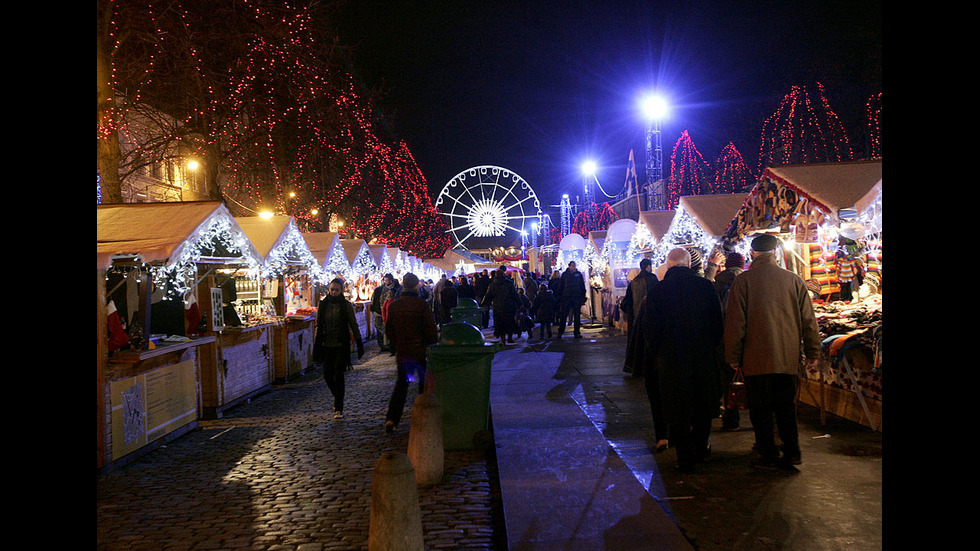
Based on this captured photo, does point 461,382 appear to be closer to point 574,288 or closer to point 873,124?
point 574,288

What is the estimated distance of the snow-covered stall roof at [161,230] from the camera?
6695 millimetres

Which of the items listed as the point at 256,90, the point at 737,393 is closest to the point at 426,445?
the point at 737,393

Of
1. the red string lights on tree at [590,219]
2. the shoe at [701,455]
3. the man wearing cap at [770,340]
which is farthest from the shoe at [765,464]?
the red string lights on tree at [590,219]

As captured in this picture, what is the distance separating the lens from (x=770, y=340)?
4641 mm

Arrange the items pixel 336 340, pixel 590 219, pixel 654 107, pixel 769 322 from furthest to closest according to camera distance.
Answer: pixel 590 219
pixel 654 107
pixel 336 340
pixel 769 322

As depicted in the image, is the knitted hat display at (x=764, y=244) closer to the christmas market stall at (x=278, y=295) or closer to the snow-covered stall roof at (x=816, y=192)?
the snow-covered stall roof at (x=816, y=192)

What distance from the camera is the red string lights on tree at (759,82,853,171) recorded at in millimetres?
19312

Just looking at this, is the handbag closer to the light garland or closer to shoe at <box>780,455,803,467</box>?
shoe at <box>780,455,803,467</box>

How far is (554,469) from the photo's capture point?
506 cm

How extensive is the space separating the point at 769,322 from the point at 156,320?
319 inches

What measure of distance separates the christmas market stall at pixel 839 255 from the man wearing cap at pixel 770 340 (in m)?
1.41

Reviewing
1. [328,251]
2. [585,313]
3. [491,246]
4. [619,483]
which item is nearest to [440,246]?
[491,246]

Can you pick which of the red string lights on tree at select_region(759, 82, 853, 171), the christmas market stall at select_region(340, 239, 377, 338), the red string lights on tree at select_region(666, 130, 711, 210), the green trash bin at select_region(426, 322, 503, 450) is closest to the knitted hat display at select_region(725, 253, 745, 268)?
the green trash bin at select_region(426, 322, 503, 450)
